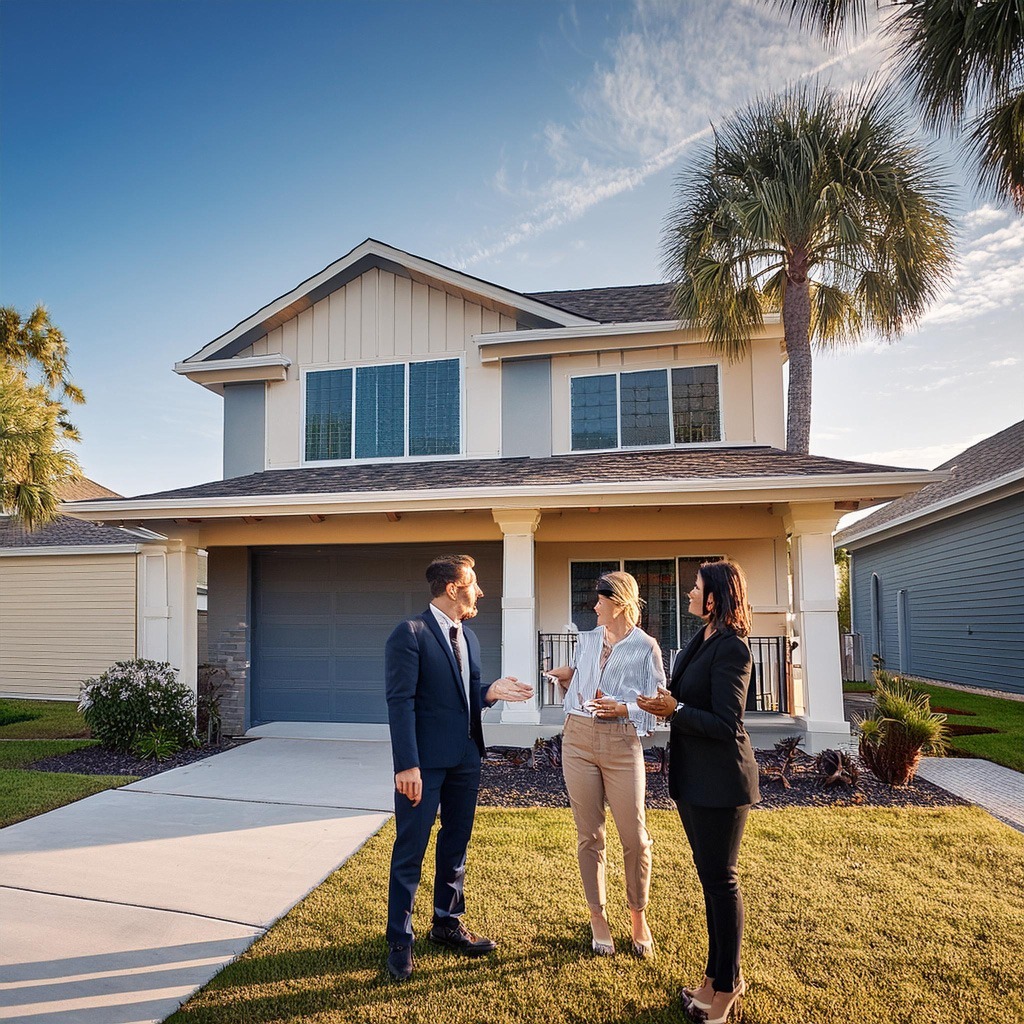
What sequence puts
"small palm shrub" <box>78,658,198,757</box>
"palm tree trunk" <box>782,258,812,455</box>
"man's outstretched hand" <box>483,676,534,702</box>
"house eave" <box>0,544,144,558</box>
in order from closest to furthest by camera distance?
"man's outstretched hand" <box>483,676,534,702</box> → "small palm shrub" <box>78,658,198,757</box> → "palm tree trunk" <box>782,258,812,455</box> → "house eave" <box>0,544,144,558</box>

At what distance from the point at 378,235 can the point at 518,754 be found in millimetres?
7731

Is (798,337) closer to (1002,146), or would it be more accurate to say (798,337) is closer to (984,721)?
(1002,146)

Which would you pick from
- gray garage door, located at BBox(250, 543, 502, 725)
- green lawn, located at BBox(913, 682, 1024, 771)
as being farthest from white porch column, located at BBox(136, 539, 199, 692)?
green lawn, located at BBox(913, 682, 1024, 771)

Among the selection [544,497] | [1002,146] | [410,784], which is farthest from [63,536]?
[1002,146]

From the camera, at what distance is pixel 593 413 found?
34.3 feet

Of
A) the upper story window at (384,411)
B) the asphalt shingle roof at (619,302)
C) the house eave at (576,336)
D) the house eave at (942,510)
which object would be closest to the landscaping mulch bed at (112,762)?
the upper story window at (384,411)

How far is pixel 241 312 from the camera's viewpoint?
39.8 feet

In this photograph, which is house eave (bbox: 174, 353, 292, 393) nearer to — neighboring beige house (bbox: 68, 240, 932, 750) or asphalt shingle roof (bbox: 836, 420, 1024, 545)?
neighboring beige house (bbox: 68, 240, 932, 750)

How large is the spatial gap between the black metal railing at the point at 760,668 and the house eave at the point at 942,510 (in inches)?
117

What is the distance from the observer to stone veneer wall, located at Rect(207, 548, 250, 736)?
10.0 m

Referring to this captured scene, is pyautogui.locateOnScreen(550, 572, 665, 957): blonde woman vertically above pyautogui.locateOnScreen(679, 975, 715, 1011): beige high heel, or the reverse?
pyautogui.locateOnScreen(550, 572, 665, 957): blonde woman

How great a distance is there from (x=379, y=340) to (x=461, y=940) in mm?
8933

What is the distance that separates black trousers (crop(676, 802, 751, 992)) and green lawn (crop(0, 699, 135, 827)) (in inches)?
228

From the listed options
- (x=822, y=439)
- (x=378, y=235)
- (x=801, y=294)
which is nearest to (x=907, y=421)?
(x=822, y=439)
